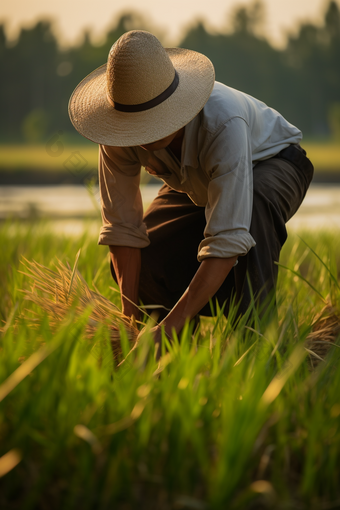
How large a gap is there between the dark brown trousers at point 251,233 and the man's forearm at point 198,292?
0.43ft

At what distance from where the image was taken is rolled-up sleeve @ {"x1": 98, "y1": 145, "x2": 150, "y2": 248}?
1.60m

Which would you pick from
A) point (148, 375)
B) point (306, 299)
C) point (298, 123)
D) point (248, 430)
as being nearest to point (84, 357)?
point (148, 375)

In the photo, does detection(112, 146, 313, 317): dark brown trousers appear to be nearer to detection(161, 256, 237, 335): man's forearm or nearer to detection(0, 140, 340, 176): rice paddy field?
detection(161, 256, 237, 335): man's forearm

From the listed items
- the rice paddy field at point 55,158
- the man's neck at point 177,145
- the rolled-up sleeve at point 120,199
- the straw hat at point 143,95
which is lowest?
the rice paddy field at point 55,158

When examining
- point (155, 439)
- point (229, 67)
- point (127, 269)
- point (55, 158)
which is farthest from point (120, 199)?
point (229, 67)

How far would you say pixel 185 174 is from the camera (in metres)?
1.47

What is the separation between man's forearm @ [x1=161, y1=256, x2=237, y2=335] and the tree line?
43.4 meters

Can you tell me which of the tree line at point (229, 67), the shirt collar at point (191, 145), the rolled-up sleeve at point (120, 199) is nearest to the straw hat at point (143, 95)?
the shirt collar at point (191, 145)

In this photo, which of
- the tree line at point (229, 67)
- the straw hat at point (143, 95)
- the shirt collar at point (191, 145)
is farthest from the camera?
the tree line at point (229, 67)

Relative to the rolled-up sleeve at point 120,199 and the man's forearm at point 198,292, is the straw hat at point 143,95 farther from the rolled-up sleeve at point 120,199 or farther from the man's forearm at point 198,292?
the man's forearm at point 198,292

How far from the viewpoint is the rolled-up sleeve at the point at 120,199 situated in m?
1.60

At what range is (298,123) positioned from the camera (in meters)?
45.3

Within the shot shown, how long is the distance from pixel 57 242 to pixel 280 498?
2.50 m

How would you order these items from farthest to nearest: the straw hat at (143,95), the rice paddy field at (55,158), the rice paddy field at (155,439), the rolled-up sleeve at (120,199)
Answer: the rice paddy field at (55,158), the rolled-up sleeve at (120,199), the straw hat at (143,95), the rice paddy field at (155,439)
